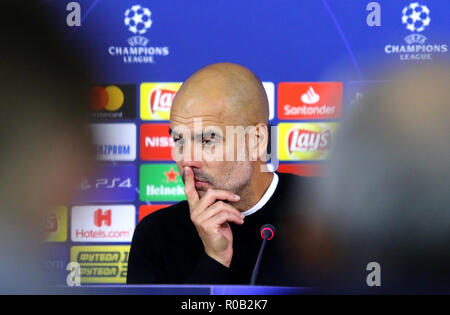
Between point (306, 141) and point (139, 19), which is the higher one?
point (139, 19)

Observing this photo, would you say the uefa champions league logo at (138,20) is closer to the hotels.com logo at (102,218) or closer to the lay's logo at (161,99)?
the lay's logo at (161,99)

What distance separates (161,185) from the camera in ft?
5.41

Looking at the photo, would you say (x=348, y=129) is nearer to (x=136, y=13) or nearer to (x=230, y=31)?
(x=230, y=31)

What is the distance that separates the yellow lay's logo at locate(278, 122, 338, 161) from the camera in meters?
1.64

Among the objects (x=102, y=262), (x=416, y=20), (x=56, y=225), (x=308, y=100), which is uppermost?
(x=416, y=20)

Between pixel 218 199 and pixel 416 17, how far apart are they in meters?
0.82

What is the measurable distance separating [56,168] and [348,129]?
2.96ft

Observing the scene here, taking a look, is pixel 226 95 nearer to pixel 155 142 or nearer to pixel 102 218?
pixel 155 142

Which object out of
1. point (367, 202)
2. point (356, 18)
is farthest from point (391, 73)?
point (367, 202)

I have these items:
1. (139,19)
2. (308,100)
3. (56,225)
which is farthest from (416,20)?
(56,225)

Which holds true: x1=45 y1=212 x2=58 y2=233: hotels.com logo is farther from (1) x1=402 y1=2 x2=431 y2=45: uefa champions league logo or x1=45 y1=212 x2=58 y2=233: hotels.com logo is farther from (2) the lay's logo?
(1) x1=402 y1=2 x2=431 y2=45: uefa champions league logo

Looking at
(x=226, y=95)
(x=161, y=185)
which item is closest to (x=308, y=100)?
(x=226, y=95)

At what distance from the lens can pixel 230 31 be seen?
5.41ft

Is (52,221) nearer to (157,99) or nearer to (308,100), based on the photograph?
(157,99)
